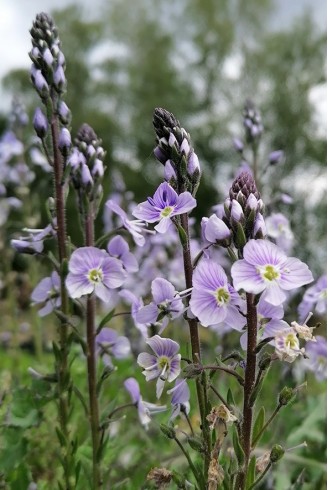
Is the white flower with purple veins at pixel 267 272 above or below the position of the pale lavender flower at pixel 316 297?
above

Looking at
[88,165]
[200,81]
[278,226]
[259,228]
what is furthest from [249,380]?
[200,81]

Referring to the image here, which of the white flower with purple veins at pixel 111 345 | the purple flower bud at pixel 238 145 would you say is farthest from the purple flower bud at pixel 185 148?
the purple flower bud at pixel 238 145

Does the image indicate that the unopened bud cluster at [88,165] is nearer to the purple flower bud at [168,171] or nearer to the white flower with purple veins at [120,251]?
the white flower with purple veins at [120,251]

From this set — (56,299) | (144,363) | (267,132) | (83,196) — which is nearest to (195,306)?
(144,363)

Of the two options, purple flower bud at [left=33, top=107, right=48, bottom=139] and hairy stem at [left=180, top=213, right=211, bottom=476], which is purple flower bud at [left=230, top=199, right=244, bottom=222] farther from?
purple flower bud at [left=33, top=107, right=48, bottom=139]

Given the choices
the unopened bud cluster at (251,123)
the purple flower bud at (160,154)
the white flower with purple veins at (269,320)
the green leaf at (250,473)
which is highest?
the unopened bud cluster at (251,123)
